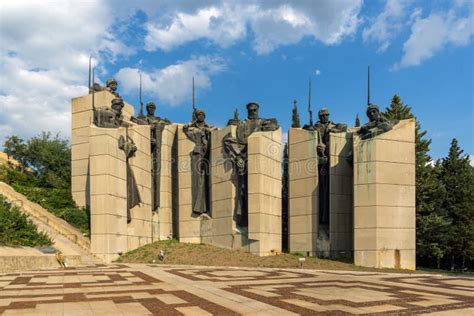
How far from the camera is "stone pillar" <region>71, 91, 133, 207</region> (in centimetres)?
2808

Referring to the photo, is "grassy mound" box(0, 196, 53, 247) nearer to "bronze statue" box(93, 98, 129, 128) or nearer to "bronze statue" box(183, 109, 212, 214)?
"bronze statue" box(93, 98, 129, 128)

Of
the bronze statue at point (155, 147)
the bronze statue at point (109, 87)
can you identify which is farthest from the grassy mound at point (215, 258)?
the bronze statue at point (109, 87)

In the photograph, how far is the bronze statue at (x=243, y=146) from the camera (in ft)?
78.3

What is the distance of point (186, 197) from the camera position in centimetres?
2680

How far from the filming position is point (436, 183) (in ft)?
104

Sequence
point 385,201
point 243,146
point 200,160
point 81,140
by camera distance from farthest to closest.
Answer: point 81,140 < point 200,160 < point 243,146 < point 385,201

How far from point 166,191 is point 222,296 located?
17205 millimetres

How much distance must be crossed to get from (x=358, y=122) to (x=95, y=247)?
33.4m

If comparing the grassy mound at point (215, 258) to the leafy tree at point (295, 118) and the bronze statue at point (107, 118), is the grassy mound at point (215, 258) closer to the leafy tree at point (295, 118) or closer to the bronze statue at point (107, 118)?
the bronze statue at point (107, 118)

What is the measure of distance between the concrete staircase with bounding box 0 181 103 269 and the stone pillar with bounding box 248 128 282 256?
794 cm

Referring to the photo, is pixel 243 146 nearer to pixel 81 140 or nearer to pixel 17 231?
pixel 81 140

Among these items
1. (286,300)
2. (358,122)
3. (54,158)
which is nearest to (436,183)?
(358,122)

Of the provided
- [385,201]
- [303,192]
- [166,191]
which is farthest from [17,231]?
[385,201]

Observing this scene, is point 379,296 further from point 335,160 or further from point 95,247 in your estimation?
point 95,247
